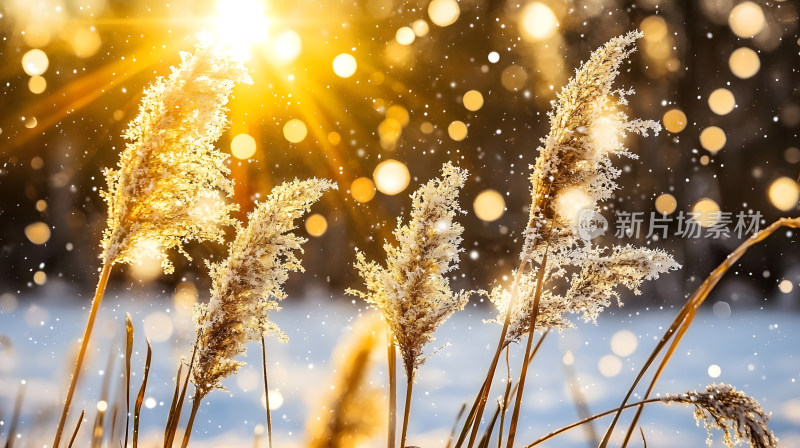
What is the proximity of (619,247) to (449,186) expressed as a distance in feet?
2.32

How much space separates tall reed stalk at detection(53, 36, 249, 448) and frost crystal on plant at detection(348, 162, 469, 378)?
0.73 m

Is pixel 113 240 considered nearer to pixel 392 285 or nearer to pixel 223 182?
pixel 223 182

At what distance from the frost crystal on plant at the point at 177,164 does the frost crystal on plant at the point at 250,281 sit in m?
0.15

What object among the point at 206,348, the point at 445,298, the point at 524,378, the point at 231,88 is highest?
the point at 231,88

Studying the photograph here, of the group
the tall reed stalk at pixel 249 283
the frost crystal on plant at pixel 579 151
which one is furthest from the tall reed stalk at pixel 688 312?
the tall reed stalk at pixel 249 283

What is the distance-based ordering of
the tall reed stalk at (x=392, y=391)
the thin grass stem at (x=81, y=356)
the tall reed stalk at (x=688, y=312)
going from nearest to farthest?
1. the tall reed stalk at (x=688, y=312)
2. the thin grass stem at (x=81, y=356)
3. the tall reed stalk at (x=392, y=391)

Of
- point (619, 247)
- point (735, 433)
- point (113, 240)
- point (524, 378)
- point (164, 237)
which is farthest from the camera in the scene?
point (164, 237)

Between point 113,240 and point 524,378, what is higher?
point 113,240

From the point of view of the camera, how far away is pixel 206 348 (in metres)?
2.19

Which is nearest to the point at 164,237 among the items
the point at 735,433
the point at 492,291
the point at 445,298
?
the point at 445,298

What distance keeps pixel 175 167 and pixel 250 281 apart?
583mm

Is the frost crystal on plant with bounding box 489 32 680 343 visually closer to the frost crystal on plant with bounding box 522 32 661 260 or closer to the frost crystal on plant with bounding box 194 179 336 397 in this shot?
the frost crystal on plant with bounding box 522 32 661 260

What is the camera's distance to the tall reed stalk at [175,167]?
2.16 metres

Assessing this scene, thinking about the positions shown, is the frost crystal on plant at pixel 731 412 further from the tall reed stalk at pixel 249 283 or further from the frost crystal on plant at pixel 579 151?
the tall reed stalk at pixel 249 283
